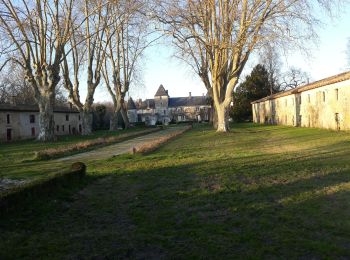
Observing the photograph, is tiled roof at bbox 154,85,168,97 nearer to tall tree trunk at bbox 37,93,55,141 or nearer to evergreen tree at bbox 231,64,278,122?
evergreen tree at bbox 231,64,278,122

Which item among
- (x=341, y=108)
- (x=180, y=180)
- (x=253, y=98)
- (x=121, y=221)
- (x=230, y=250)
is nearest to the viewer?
(x=230, y=250)

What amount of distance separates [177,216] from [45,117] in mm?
30297

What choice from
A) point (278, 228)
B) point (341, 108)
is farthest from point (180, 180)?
point (341, 108)

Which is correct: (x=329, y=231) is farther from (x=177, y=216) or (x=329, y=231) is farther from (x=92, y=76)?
(x=92, y=76)

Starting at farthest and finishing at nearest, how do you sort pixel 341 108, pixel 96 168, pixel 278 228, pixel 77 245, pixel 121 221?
Result: 1. pixel 341 108
2. pixel 96 168
3. pixel 121 221
4. pixel 278 228
5. pixel 77 245

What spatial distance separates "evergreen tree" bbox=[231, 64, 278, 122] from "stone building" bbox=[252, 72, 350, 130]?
16675 millimetres

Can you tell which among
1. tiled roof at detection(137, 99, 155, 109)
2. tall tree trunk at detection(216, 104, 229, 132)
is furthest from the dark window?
tiled roof at detection(137, 99, 155, 109)

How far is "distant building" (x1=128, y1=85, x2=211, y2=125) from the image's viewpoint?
4616 inches

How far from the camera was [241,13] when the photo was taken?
29922 mm

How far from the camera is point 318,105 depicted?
33969 millimetres

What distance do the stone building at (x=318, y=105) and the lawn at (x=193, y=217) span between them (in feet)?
58.1

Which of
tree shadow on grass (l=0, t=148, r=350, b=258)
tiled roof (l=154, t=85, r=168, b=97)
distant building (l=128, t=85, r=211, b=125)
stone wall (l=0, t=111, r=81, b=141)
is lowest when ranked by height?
→ tree shadow on grass (l=0, t=148, r=350, b=258)

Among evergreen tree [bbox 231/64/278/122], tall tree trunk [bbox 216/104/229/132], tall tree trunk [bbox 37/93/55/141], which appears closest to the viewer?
tall tree trunk [bbox 216/104/229/132]

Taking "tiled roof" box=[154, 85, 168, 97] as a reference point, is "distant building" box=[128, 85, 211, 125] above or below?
below
